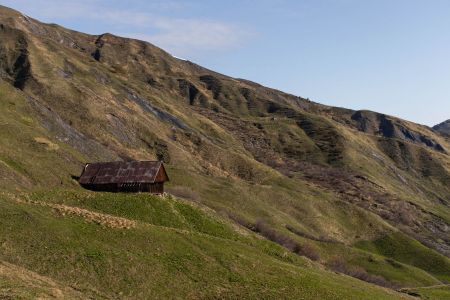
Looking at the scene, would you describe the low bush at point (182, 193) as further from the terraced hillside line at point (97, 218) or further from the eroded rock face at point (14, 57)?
the eroded rock face at point (14, 57)

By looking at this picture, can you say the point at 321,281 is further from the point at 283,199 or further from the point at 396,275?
the point at 283,199

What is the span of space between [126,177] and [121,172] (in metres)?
1.77

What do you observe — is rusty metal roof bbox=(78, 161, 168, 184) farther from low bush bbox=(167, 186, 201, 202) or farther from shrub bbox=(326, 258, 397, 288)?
shrub bbox=(326, 258, 397, 288)

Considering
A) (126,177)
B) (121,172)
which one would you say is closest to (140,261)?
(126,177)

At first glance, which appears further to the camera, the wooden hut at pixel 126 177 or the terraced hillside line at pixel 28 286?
the wooden hut at pixel 126 177

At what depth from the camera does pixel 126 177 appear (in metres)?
74.9

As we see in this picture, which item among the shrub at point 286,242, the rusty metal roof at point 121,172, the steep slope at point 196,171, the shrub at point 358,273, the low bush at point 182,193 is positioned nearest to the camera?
the rusty metal roof at point 121,172

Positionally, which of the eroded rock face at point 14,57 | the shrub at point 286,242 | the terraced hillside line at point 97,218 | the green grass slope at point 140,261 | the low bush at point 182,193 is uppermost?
the eroded rock face at point 14,57

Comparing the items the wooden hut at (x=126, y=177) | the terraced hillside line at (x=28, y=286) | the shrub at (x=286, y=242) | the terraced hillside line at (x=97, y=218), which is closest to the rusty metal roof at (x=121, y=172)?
the wooden hut at (x=126, y=177)

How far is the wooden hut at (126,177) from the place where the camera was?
240 ft

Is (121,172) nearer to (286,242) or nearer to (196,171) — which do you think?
(286,242)

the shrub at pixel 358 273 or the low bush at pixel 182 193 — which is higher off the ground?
the low bush at pixel 182 193

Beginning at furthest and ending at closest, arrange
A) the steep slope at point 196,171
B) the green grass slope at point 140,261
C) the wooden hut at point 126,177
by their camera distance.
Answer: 1. the steep slope at point 196,171
2. the wooden hut at point 126,177
3. the green grass slope at point 140,261

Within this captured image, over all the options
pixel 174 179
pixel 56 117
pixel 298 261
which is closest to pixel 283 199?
pixel 174 179
